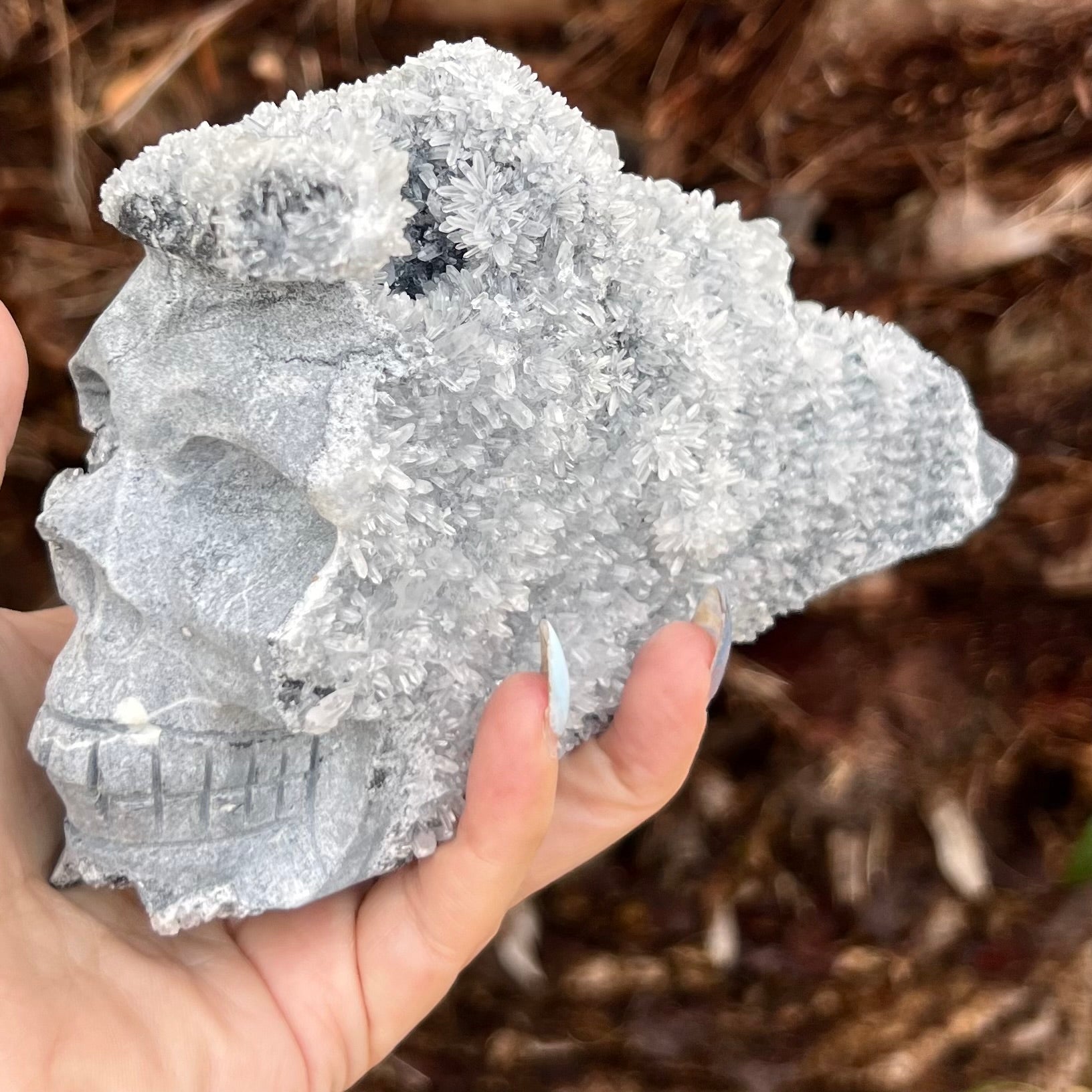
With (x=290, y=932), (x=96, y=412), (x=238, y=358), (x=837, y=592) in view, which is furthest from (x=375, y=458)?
(x=837, y=592)

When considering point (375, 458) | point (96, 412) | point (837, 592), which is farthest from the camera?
point (837, 592)

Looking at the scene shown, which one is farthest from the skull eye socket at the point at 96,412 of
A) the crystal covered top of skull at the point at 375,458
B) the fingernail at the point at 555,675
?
the fingernail at the point at 555,675

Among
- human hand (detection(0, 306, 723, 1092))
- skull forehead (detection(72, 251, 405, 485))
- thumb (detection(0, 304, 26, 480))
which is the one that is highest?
skull forehead (detection(72, 251, 405, 485))

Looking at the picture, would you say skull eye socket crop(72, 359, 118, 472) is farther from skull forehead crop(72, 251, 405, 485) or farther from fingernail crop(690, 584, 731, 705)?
fingernail crop(690, 584, 731, 705)

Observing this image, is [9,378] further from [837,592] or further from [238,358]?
[837,592]

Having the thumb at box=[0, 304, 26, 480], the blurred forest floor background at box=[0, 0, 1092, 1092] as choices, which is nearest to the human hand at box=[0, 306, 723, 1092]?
the thumb at box=[0, 304, 26, 480]
